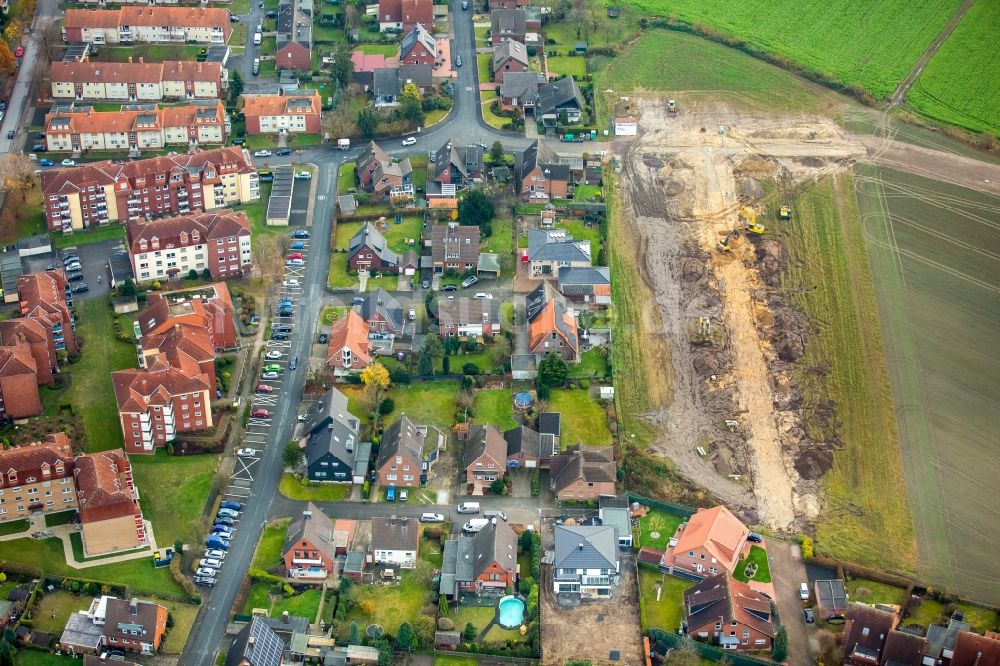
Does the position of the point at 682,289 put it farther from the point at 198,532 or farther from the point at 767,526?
the point at 198,532

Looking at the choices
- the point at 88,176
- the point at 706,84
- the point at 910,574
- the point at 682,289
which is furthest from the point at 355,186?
the point at 910,574

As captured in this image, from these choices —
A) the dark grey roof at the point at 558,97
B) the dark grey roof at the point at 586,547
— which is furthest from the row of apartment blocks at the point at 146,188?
the dark grey roof at the point at 586,547

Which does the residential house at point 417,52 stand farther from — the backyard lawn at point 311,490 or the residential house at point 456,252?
the backyard lawn at point 311,490

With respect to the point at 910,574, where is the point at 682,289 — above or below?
above

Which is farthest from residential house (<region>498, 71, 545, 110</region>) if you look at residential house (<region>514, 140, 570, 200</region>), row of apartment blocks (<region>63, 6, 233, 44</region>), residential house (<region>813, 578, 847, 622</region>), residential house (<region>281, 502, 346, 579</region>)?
residential house (<region>813, 578, 847, 622</region>)

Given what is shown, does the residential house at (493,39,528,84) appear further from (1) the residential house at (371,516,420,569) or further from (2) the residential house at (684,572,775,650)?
(2) the residential house at (684,572,775,650)
